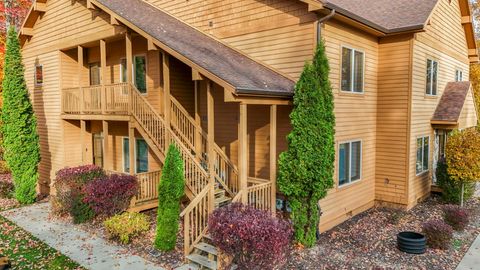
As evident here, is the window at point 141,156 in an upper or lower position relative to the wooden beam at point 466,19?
lower

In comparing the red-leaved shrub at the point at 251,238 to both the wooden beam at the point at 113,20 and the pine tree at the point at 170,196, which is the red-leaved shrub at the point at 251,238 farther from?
the wooden beam at the point at 113,20

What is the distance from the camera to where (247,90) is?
323 inches

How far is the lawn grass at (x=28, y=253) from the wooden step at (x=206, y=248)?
9.24ft

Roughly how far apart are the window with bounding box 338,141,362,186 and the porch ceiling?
2943 mm

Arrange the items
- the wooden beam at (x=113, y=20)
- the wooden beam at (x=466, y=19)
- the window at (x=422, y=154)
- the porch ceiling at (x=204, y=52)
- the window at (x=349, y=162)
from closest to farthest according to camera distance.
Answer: the porch ceiling at (x=204, y=52) < the window at (x=349, y=162) < the wooden beam at (x=113, y=20) < the window at (x=422, y=154) < the wooden beam at (x=466, y=19)

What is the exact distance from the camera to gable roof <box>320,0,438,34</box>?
11672mm

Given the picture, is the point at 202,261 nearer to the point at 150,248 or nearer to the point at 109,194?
the point at 150,248

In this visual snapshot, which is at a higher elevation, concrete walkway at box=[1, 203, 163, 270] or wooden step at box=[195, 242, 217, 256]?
wooden step at box=[195, 242, 217, 256]

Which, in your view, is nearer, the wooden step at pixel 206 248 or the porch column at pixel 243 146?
Answer: the wooden step at pixel 206 248

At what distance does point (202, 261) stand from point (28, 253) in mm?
4829

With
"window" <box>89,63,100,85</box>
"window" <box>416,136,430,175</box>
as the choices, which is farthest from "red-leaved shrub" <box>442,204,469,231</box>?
"window" <box>89,63,100,85</box>

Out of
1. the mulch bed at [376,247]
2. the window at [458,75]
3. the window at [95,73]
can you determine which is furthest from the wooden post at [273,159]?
the window at [458,75]

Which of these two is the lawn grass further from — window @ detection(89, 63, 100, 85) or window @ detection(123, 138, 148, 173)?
window @ detection(89, 63, 100, 85)

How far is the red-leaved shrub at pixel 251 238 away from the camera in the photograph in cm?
615
